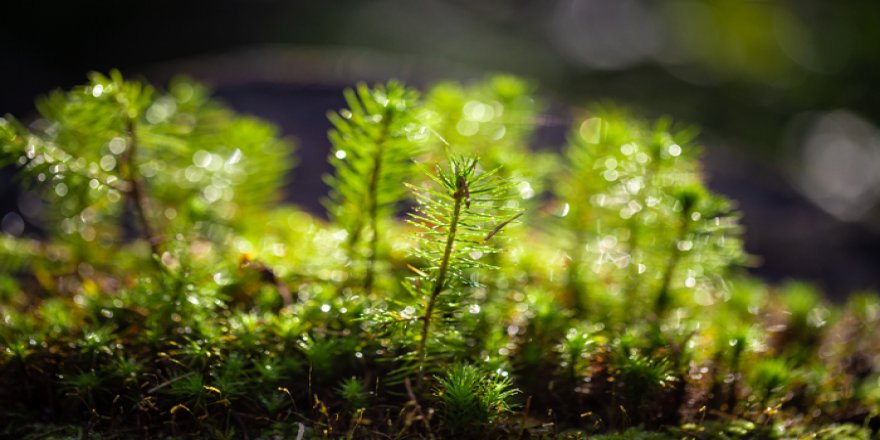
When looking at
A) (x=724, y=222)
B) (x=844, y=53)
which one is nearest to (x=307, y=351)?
(x=724, y=222)

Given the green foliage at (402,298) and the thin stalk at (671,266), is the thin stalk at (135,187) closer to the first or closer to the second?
the green foliage at (402,298)

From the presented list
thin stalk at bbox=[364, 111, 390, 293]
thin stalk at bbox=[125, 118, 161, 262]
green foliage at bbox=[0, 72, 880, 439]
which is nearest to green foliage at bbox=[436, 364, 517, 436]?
green foliage at bbox=[0, 72, 880, 439]

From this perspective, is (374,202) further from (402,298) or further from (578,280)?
(578,280)

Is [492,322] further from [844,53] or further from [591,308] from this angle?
[844,53]

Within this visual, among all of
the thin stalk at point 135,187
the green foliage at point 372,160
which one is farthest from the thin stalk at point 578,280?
the thin stalk at point 135,187

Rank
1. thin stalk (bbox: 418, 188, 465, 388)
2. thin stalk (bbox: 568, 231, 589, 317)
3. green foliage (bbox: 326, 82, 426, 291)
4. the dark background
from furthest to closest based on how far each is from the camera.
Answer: the dark background < thin stalk (bbox: 568, 231, 589, 317) < green foliage (bbox: 326, 82, 426, 291) < thin stalk (bbox: 418, 188, 465, 388)

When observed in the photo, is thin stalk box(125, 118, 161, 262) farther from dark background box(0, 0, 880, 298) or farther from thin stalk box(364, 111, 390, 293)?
dark background box(0, 0, 880, 298)

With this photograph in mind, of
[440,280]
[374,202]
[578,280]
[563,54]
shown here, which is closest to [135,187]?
[374,202]

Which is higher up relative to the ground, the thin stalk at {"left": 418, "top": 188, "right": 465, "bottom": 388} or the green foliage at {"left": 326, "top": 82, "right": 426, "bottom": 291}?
the green foliage at {"left": 326, "top": 82, "right": 426, "bottom": 291}
